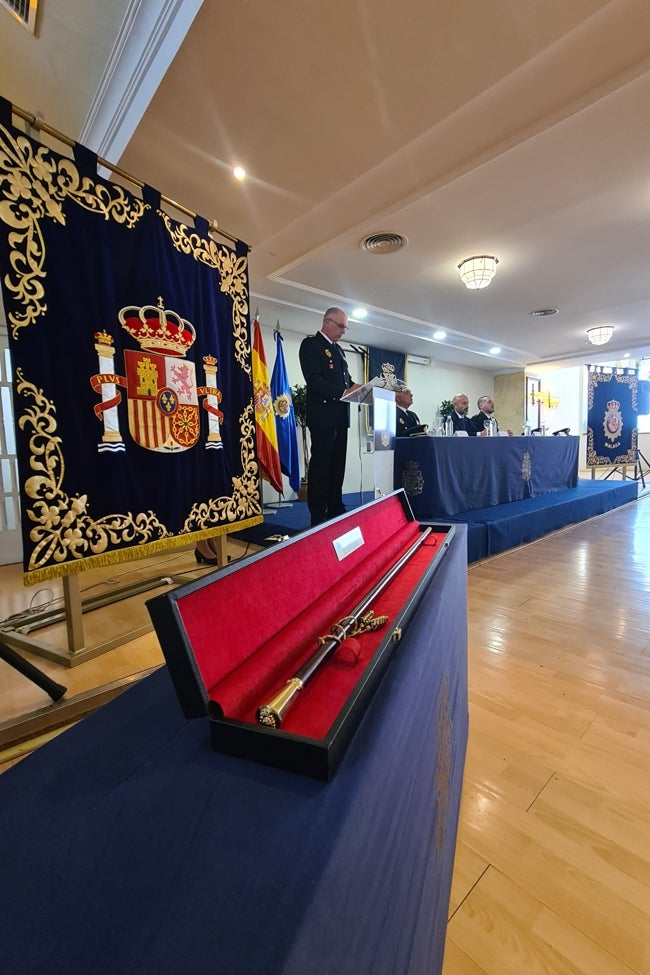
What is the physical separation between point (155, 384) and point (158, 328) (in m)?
0.24

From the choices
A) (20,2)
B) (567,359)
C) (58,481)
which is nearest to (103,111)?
(20,2)

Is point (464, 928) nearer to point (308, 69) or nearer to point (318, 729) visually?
point (318, 729)

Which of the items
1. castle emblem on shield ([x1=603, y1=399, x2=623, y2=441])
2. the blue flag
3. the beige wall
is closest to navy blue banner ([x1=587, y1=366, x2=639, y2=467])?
castle emblem on shield ([x1=603, y1=399, x2=623, y2=441])

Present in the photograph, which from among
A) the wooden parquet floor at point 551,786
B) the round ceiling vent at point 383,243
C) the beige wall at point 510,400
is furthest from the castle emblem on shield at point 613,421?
the wooden parquet floor at point 551,786

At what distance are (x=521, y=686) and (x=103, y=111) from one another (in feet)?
10.4

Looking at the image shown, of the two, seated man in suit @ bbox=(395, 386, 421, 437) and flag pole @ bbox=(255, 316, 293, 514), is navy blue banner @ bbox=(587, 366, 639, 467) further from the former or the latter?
flag pole @ bbox=(255, 316, 293, 514)

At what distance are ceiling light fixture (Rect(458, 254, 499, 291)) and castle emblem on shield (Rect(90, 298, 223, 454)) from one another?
304 cm

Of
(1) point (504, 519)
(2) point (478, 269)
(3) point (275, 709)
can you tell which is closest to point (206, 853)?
(3) point (275, 709)

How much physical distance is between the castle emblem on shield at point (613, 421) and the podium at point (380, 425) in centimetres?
603

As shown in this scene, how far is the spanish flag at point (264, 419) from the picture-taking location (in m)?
3.92

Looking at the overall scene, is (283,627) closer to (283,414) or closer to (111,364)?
(111,364)

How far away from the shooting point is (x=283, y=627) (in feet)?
1.92

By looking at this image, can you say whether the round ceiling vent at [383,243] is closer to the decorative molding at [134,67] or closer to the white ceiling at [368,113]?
the white ceiling at [368,113]

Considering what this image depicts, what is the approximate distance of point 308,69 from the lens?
5.96 feet
